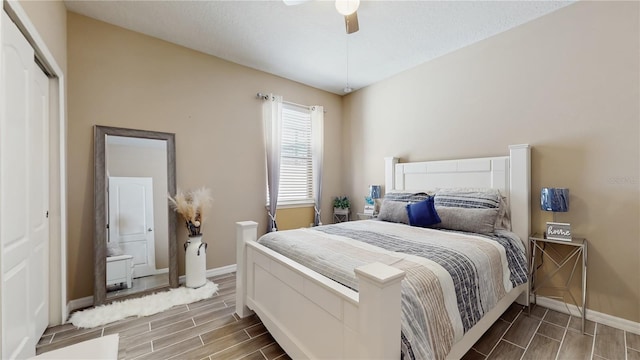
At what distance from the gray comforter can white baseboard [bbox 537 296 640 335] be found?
620mm

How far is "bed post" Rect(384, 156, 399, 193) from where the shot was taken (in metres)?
3.70

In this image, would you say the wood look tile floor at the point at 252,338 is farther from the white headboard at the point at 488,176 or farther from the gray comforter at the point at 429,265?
the white headboard at the point at 488,176

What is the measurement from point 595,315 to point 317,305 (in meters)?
2.57

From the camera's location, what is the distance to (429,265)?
148 centimetres

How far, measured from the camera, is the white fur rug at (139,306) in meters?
2.21

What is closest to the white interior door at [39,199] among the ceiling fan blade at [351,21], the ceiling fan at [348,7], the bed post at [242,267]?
the bed post at [242,267]

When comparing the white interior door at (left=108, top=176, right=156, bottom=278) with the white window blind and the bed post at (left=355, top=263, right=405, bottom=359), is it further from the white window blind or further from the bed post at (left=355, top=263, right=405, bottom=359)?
the bed post at (left=355, top=263, right=405, bottom=359)

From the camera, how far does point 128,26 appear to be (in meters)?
2.69

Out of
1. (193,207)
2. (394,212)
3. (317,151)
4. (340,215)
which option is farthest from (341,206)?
(193,207)

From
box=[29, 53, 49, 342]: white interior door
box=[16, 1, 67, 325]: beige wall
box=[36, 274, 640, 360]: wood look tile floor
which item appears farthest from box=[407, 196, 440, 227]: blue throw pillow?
box=[16, 1, 67, 325]: beige wall

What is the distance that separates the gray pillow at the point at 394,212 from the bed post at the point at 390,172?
669 millimetres

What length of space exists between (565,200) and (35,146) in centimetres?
420

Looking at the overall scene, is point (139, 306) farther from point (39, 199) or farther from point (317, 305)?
point (317, 305)

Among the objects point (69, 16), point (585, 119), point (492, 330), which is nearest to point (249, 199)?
point (69, 16)
